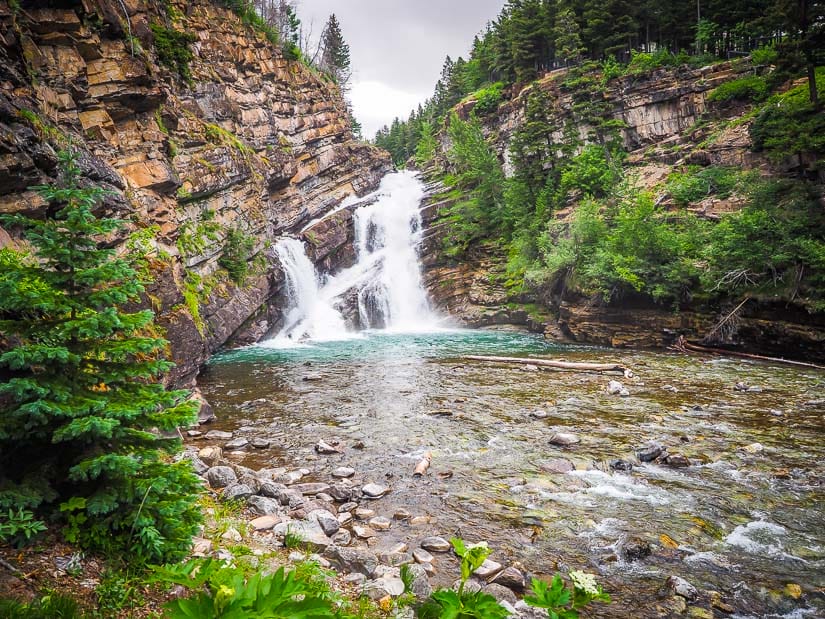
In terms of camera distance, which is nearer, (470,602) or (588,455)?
(470,602)

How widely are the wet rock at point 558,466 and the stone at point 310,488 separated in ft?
13.4

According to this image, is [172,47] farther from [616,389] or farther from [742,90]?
[742,90]

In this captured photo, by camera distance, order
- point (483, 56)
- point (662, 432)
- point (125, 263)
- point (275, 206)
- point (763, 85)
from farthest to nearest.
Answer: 1. point (483, 56)
2. point (275, 206)
3. point (763, 85)
4. point (662, 432)
5. point (125, 263)

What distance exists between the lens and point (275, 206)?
3606 centimetres

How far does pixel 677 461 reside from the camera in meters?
8.00

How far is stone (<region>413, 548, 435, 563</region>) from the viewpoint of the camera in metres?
5.17

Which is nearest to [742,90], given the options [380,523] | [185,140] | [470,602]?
[185,140]

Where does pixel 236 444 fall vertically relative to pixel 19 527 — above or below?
below

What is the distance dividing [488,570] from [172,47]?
28535mm

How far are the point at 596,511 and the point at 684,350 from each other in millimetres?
16399

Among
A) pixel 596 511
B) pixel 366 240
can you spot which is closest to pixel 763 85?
pixel 366 240

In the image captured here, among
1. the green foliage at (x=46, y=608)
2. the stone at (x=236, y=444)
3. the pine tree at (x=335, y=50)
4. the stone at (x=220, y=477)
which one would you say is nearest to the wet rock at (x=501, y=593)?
the green foliage at (x=46, y=608)

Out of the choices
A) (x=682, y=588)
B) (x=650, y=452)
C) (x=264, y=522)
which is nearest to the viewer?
(x=682, y=588)

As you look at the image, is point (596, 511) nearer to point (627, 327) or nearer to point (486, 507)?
point (486, 507)
